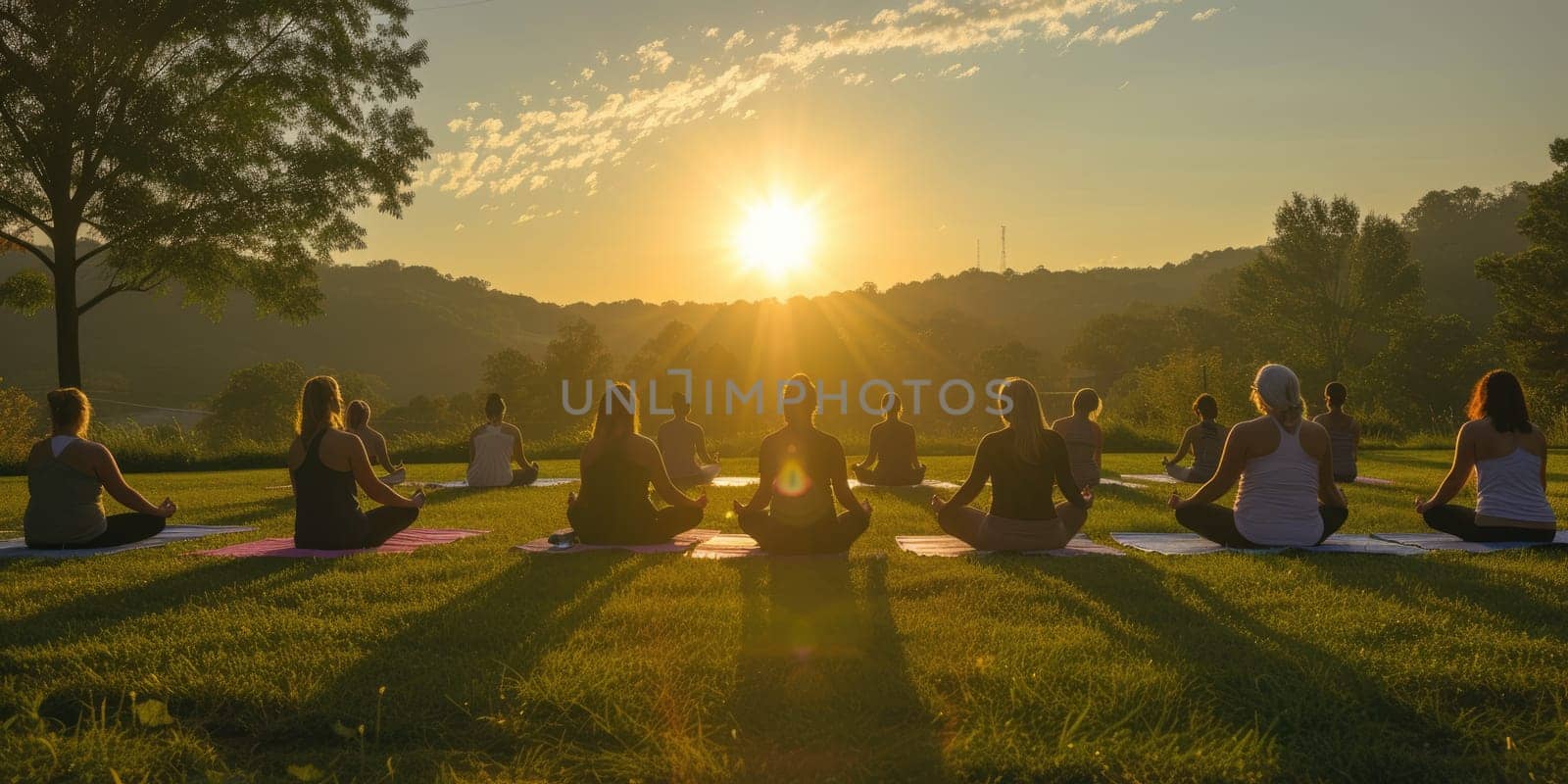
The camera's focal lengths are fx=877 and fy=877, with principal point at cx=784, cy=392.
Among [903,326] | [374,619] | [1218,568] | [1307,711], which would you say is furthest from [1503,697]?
[903,326]

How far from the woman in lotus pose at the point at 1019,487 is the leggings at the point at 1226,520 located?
85 cm

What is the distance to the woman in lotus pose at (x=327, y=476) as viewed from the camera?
22.4ft

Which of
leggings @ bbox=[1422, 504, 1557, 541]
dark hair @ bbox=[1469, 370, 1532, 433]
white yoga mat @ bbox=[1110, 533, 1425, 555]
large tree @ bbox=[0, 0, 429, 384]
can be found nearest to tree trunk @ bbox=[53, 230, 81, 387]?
large tree @ bbox=[0, 0, 429, 384]

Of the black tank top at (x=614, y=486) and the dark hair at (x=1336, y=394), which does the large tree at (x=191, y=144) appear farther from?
the dark hair at (x=1336, y=394)

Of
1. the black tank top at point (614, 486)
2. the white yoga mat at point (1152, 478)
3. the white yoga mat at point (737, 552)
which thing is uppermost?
the black tank top at point (614, 486)

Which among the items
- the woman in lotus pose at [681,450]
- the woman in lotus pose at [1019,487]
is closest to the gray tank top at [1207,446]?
the woman in lotus pose at [1019,487]

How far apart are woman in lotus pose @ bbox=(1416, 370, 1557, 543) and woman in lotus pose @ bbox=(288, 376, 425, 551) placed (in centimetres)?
858

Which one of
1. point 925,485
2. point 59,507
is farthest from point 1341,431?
point 59,507

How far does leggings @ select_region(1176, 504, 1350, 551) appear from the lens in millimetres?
6945

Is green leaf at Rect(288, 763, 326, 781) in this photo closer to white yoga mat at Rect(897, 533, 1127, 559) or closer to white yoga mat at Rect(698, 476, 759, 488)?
white yoga mat at Rect(897, 533, 1127, 559)

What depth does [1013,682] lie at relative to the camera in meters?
3.72

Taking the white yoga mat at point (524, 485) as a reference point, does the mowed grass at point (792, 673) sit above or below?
below

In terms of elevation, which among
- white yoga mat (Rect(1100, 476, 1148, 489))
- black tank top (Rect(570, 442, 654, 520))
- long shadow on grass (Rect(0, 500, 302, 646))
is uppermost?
black tank top (Rect(570, 442, 654, 520))

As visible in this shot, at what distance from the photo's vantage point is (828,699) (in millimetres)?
3635
